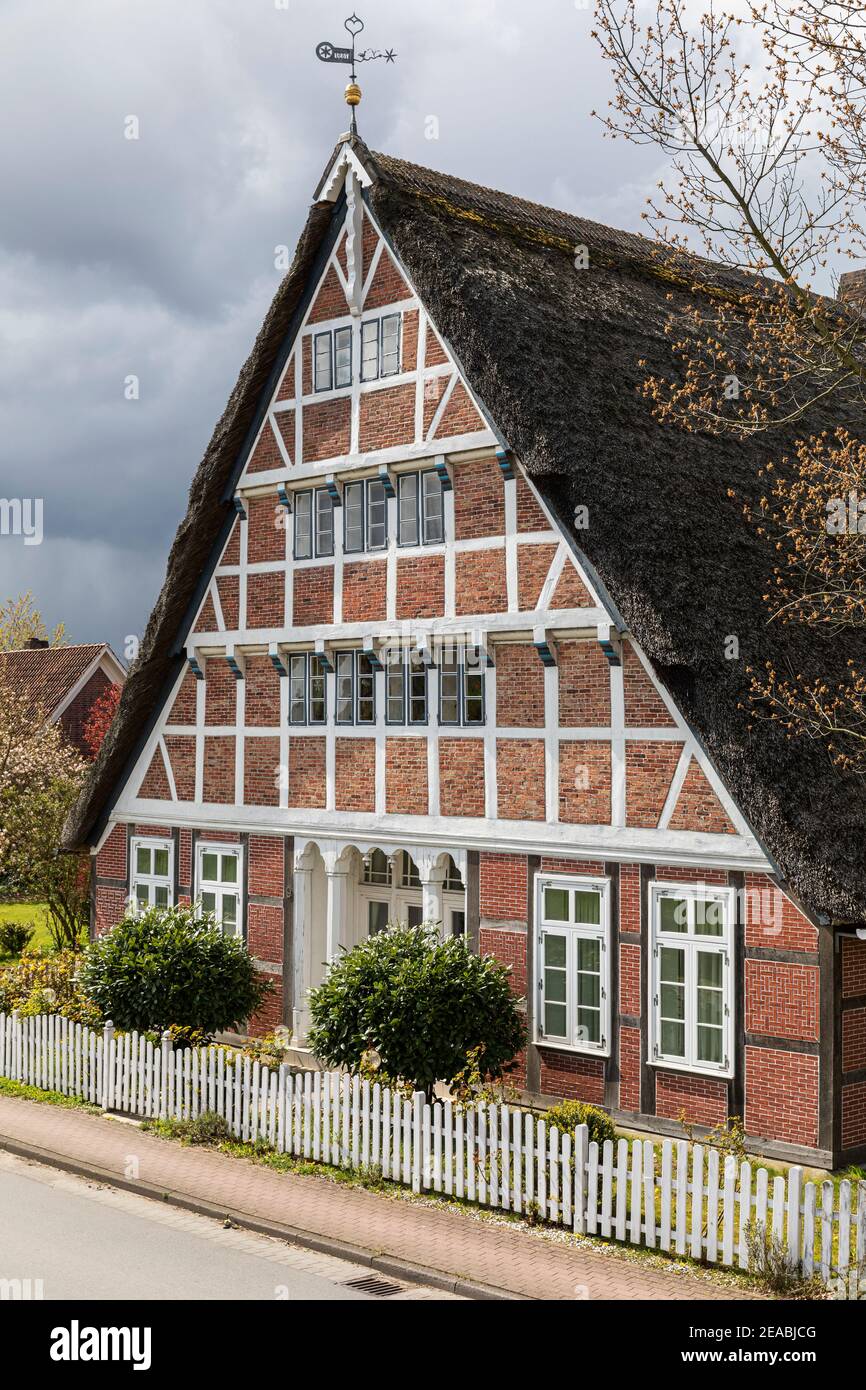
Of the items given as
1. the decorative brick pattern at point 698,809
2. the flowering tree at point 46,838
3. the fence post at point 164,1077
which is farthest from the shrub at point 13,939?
the decorative brick pattern at point 698,809

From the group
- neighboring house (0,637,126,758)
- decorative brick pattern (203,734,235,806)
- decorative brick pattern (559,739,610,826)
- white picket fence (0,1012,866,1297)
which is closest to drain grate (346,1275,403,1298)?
white picket fence (0,1012,866,1297)

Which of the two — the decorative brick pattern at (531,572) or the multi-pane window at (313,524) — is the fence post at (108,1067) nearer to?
the multi-pane window at (313,524)

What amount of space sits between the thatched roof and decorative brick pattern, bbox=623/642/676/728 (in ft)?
2.23

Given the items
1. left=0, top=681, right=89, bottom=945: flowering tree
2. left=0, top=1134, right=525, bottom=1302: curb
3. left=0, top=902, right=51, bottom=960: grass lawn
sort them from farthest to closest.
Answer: left=0, top=902, right=51, bottom=960: grass lawn
left=0, top=681, right=89, bottom=945: flowering tree
left=0, top=1134, right=525, bottom=1302: curb

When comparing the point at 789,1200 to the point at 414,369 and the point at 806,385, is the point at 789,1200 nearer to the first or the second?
the point at 414,369

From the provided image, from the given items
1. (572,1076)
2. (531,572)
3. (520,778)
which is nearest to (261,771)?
(520,778)

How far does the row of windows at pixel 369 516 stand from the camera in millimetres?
17172

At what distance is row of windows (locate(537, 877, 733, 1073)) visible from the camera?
1440 cm

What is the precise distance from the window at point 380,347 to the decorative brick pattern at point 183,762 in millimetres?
5996

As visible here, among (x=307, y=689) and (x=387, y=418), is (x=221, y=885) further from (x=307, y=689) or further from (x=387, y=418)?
(x=387, y=418)

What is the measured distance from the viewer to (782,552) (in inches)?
626

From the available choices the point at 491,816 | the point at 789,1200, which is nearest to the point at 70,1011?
the point at 491,816

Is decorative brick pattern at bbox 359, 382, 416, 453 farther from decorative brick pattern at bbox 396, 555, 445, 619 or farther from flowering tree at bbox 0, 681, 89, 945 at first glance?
flowering tree at bbox 0, 681, 89, 945

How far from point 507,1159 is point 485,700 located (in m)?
5.90
